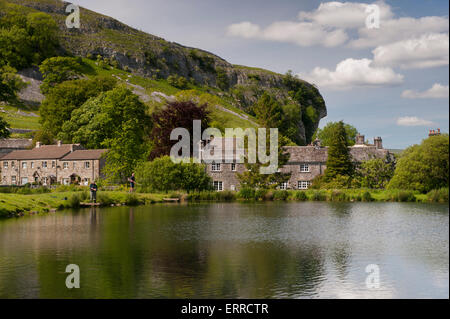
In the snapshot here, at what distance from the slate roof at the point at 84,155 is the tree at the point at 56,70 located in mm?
46032

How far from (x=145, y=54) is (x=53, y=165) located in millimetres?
107049

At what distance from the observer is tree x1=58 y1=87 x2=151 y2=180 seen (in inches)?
2335

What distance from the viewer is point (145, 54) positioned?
170 meters

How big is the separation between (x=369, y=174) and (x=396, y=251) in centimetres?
4129

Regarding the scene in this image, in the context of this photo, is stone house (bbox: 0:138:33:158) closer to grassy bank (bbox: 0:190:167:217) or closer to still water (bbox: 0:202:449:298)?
grassy bank (bbox: 0:190:167:217)

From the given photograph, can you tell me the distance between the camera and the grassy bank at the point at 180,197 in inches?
1337

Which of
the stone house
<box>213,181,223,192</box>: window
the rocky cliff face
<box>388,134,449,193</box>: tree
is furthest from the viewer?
the rocky cliff face

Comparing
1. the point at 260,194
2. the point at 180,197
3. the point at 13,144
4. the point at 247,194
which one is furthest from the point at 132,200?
the point at 13,144

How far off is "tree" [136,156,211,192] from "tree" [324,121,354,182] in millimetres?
15654

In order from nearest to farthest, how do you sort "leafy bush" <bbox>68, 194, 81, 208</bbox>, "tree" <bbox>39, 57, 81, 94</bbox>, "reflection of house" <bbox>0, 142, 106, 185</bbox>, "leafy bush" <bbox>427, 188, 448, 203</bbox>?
"leafy bush" <bbox>68, 194, 81, 208</bbox> → "leafy bush" <bbox>427, 188, 448, 203</bbox> → "reflection of house" <bbox>0, 142, 106, 185</bbox> → "tree" <bbox>39, 57, 81, 94</bbox>

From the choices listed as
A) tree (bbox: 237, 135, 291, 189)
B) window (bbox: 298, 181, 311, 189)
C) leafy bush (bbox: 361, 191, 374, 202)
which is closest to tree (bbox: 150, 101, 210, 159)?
tree (bbox: 237, 135, 291, 189)

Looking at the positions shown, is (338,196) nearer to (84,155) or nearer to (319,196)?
(319,196)

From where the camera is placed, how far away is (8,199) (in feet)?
110
